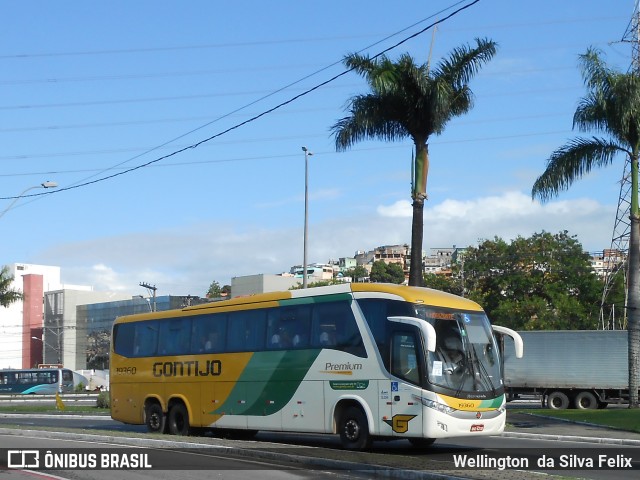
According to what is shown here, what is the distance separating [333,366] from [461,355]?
9.48ft

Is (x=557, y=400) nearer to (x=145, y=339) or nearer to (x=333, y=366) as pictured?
(x=145, y=339)

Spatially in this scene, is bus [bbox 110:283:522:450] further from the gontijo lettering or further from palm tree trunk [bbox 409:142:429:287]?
palm tree trunk [bbox 409:142:429:287]

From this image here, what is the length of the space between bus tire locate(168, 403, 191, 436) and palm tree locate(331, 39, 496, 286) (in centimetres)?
1104

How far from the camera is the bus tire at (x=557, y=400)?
127 ft

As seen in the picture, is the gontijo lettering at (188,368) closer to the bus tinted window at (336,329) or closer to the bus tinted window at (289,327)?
the bus tinted window at (289,327)

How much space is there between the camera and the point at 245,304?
22.6 m

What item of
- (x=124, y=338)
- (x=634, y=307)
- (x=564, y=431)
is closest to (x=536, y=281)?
(x=634, y=307)

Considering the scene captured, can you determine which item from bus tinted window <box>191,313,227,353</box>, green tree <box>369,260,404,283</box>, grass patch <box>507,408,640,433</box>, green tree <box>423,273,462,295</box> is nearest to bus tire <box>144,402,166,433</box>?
bus tinted window <box>191,313,227,353</box>

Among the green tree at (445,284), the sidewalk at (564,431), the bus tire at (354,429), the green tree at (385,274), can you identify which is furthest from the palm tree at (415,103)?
the green tree at (385,274)

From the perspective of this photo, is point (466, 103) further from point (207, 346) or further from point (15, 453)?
point (15, 453)

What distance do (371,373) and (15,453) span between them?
7353mm

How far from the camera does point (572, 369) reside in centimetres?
3856

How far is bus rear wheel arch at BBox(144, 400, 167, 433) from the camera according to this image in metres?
24.8

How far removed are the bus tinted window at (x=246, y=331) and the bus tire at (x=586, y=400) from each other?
66.9ft
